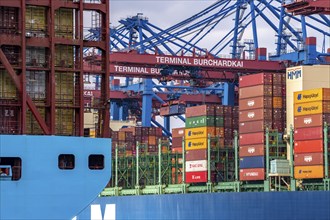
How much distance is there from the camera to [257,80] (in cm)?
4612

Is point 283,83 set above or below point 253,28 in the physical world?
below

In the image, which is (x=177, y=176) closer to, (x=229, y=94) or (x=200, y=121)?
(x=200, y=121)

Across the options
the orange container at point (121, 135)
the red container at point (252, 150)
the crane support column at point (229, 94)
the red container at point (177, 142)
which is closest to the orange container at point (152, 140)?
the orange container at point (121, 135)

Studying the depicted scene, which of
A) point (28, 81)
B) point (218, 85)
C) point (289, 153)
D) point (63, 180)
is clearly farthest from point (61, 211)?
point (218, 85)

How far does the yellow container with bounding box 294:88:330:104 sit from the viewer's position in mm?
42250

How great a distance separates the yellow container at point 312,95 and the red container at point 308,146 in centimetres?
164

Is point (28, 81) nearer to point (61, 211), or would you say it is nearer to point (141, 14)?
point (61, 211)

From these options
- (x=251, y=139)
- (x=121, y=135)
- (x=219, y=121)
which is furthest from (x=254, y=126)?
(x=121, y=135)

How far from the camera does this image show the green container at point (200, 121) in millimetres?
49438

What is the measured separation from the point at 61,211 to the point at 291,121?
17.6 m

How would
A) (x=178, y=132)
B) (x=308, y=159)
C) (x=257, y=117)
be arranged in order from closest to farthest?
(x=308, y=159) < (x=257, y=117) < (x=178, y=132)

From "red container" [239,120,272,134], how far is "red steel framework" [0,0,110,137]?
1397 cm

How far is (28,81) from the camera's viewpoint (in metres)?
31.2

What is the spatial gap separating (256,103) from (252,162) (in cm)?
251
